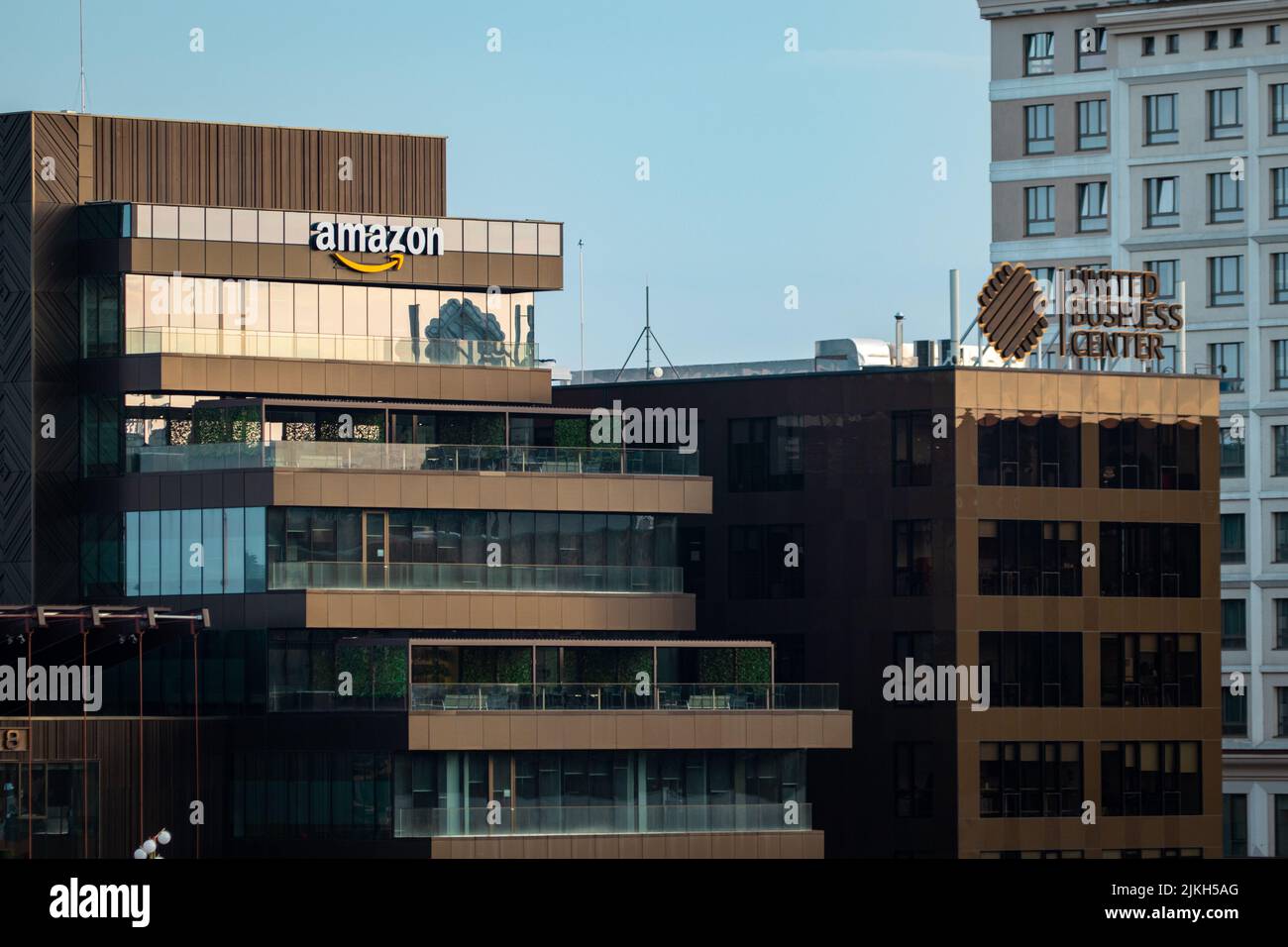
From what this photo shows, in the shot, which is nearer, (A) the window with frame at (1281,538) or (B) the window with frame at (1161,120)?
(A) the window with frame at (1281,538)

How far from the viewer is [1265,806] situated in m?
131

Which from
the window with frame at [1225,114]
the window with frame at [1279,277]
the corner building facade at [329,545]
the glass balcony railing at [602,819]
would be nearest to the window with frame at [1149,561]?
the corner building facade at [329,545]

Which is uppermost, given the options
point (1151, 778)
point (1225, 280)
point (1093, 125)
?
point (1093, 125)

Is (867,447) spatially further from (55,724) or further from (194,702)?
(55,724)

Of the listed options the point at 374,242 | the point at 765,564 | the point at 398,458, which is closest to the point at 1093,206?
the point at 765,564

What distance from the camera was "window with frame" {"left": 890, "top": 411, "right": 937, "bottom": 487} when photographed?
9831 cm

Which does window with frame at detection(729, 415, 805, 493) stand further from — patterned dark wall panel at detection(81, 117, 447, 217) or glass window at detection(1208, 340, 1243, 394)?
glass window at detection(1208, 340, 1243, 394)

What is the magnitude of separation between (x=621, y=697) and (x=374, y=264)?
21585 mm

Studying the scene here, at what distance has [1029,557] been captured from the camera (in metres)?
98.6

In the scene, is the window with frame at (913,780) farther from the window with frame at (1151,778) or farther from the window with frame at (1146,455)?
the window with frame at (1146,455)

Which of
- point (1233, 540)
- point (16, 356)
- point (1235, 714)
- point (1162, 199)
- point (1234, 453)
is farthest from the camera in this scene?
point (1162, 199)

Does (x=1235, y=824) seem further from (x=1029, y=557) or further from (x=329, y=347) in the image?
(x=329, y=347)

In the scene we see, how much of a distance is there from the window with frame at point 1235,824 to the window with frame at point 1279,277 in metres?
28.0

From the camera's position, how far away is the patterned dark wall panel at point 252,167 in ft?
310
